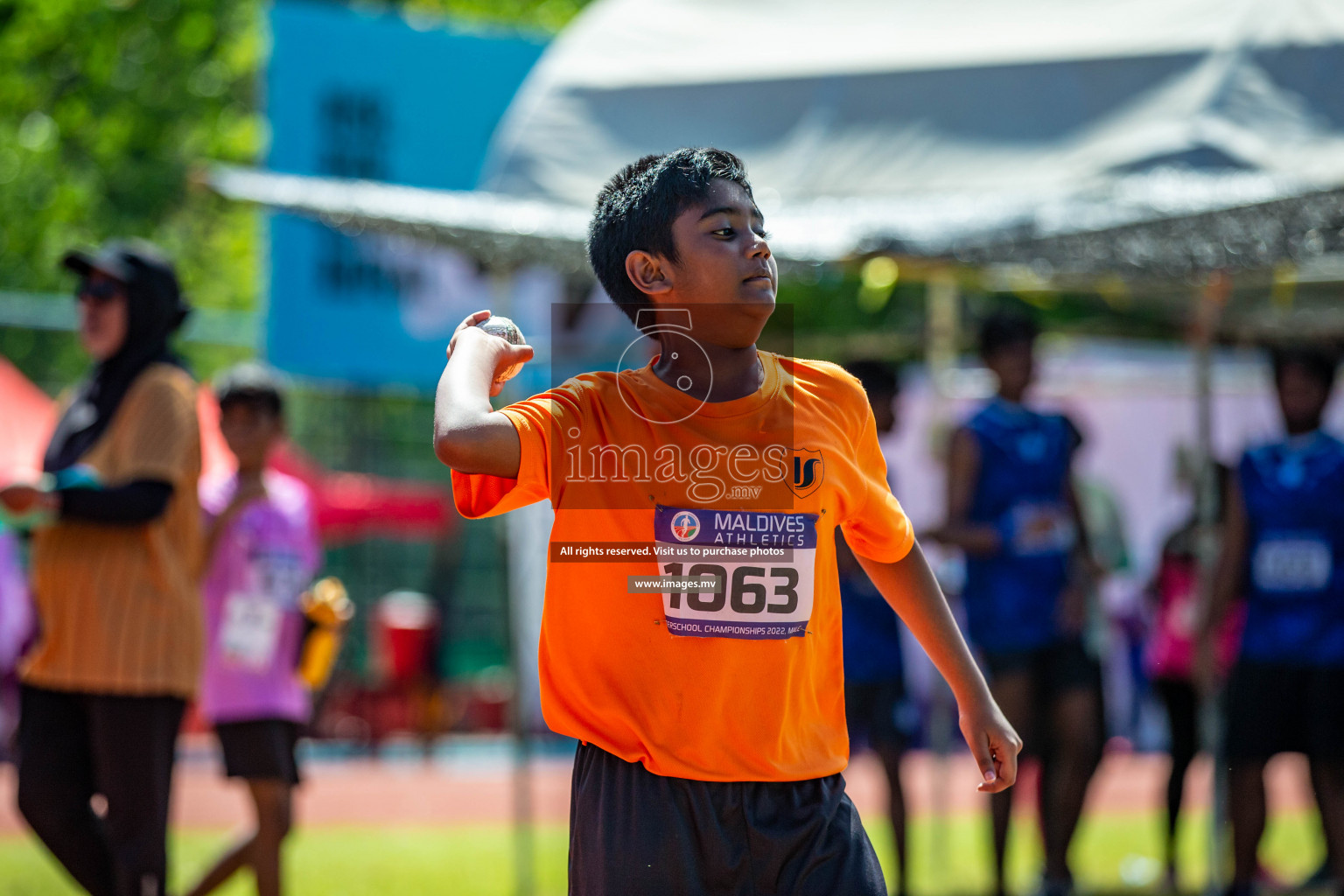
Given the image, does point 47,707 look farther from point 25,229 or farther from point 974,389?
point 25,229

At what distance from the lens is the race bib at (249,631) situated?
17.2 ft

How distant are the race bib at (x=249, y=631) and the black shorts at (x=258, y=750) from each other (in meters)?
0.19

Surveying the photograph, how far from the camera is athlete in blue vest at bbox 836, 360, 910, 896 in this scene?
6.27m

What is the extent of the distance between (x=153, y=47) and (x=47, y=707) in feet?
50.6

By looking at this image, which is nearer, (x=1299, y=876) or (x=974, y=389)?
(x=1299, y=876)

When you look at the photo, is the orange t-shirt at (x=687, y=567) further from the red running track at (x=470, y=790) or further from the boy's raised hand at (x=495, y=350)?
the red running track at (x=470, y=790)

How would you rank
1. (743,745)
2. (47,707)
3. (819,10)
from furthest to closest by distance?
1. (819,10)
2. (47,707)
3. (743,745)

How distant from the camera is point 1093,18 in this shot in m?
6.61

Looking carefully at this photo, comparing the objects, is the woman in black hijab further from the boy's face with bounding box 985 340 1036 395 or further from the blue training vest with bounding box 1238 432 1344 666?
the blue training vest with bounding box 1238 432 1344 666

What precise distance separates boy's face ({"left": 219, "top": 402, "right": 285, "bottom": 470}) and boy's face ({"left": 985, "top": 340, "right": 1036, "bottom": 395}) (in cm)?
288

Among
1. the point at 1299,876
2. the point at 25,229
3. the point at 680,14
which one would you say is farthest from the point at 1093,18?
the point at 25,229

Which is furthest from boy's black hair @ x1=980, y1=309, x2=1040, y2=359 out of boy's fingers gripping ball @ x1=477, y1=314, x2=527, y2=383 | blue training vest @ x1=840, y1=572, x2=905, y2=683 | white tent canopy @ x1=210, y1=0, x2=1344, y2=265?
boy's fingers gripping ball @ x1=477, y1=314, x2=527, y2=383

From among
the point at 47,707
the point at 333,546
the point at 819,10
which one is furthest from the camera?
the point at 333,546

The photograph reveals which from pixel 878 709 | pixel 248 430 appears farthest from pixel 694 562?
pixel 878 709
